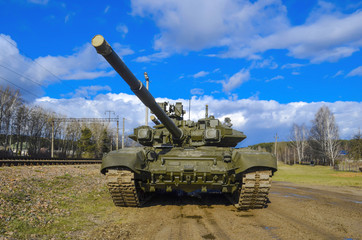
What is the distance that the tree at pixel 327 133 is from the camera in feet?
148

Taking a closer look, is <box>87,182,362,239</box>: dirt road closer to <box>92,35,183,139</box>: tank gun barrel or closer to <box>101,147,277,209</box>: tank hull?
<box>101,147,277,209</box>: tank hull

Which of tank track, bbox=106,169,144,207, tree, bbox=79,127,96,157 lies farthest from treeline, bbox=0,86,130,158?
tank track, bbox=106,169,144,207

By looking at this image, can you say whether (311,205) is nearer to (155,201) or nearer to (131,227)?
(155,201)

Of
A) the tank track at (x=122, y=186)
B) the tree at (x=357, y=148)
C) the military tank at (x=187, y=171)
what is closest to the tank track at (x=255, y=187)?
the military tank at (x=187, y=171)

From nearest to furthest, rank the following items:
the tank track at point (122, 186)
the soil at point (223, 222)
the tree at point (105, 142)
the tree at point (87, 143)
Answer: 1. the soil at point (223, 222)
2. the tank track at point (122, 186)
3. the tree at point (87, 143)
4. the tree at point (105, 142)

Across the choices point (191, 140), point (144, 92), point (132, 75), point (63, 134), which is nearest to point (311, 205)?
point (191, 140)

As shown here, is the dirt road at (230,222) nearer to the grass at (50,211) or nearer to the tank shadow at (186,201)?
the tank shadow at (186,201)

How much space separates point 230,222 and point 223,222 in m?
0.17

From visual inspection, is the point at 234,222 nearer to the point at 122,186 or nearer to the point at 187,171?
the point at 187,171

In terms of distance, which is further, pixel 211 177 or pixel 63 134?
pixel 63 134

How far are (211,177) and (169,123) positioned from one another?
2027 mm

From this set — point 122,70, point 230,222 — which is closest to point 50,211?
point 122,70

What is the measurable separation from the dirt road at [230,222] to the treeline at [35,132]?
140ft

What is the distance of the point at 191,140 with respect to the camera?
10258 mm
